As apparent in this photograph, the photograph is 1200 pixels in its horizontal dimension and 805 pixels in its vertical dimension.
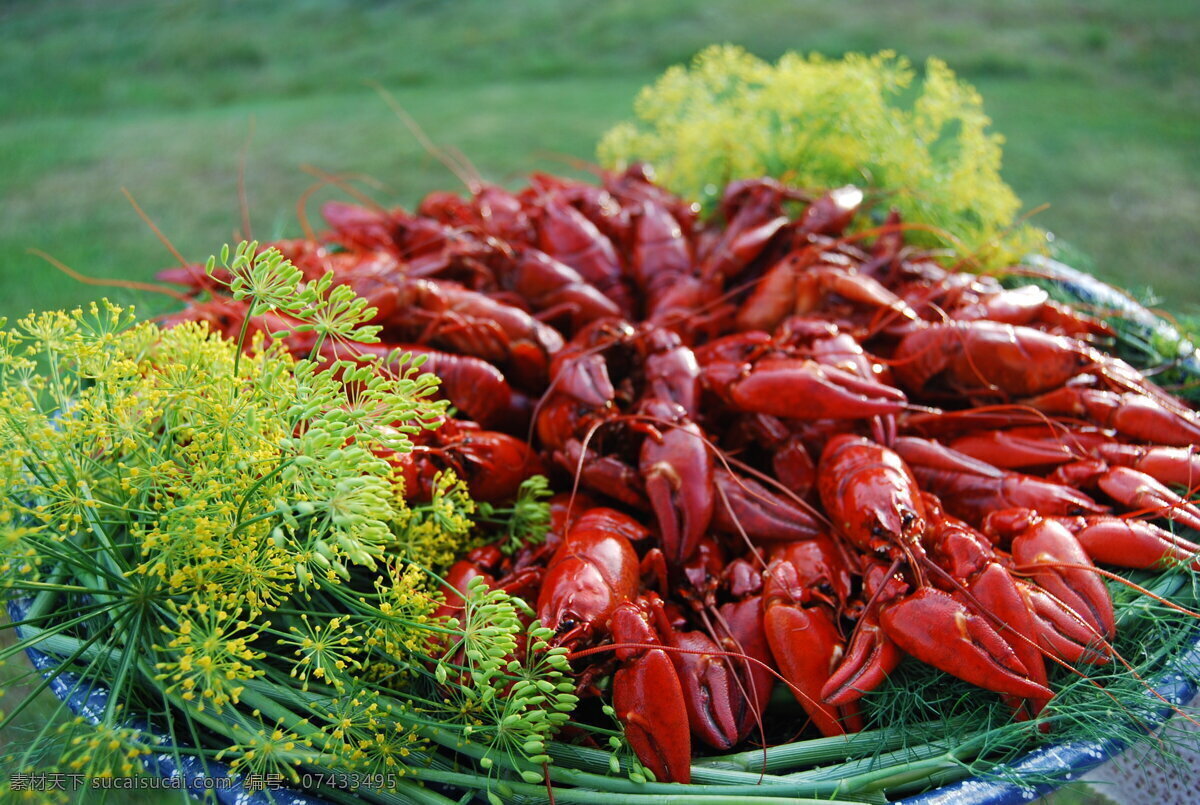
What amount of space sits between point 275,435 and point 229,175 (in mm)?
5713

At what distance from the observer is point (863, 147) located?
2781mm

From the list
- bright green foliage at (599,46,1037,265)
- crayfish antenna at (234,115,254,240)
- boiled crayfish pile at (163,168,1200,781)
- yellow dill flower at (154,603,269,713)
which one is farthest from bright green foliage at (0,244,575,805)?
bright green foliage at (599,46,1037,265)

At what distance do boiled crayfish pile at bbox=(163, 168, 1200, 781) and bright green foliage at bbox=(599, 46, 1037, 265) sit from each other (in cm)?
31

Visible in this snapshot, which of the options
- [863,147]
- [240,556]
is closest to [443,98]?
[863,147]

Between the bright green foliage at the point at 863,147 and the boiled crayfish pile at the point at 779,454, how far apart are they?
306 mm

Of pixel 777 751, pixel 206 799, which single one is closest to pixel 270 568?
pixel 206 799

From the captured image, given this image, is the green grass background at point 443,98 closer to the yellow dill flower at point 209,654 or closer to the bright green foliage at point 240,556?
the bright green foliage at point 240,556

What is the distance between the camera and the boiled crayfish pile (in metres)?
1.46

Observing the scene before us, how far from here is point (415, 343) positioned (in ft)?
7.00

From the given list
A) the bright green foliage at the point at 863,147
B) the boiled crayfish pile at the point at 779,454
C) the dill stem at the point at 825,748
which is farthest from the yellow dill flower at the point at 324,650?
the bright green foliage at the point at 863,147

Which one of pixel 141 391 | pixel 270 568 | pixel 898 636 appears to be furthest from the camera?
pixel 898 636

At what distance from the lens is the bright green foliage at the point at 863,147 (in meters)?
2.73

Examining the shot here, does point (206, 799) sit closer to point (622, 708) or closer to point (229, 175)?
point (622, 708)

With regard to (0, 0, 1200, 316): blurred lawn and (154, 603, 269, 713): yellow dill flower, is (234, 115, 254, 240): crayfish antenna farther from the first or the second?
(154, 603, 269, 713): yellow dill flower
